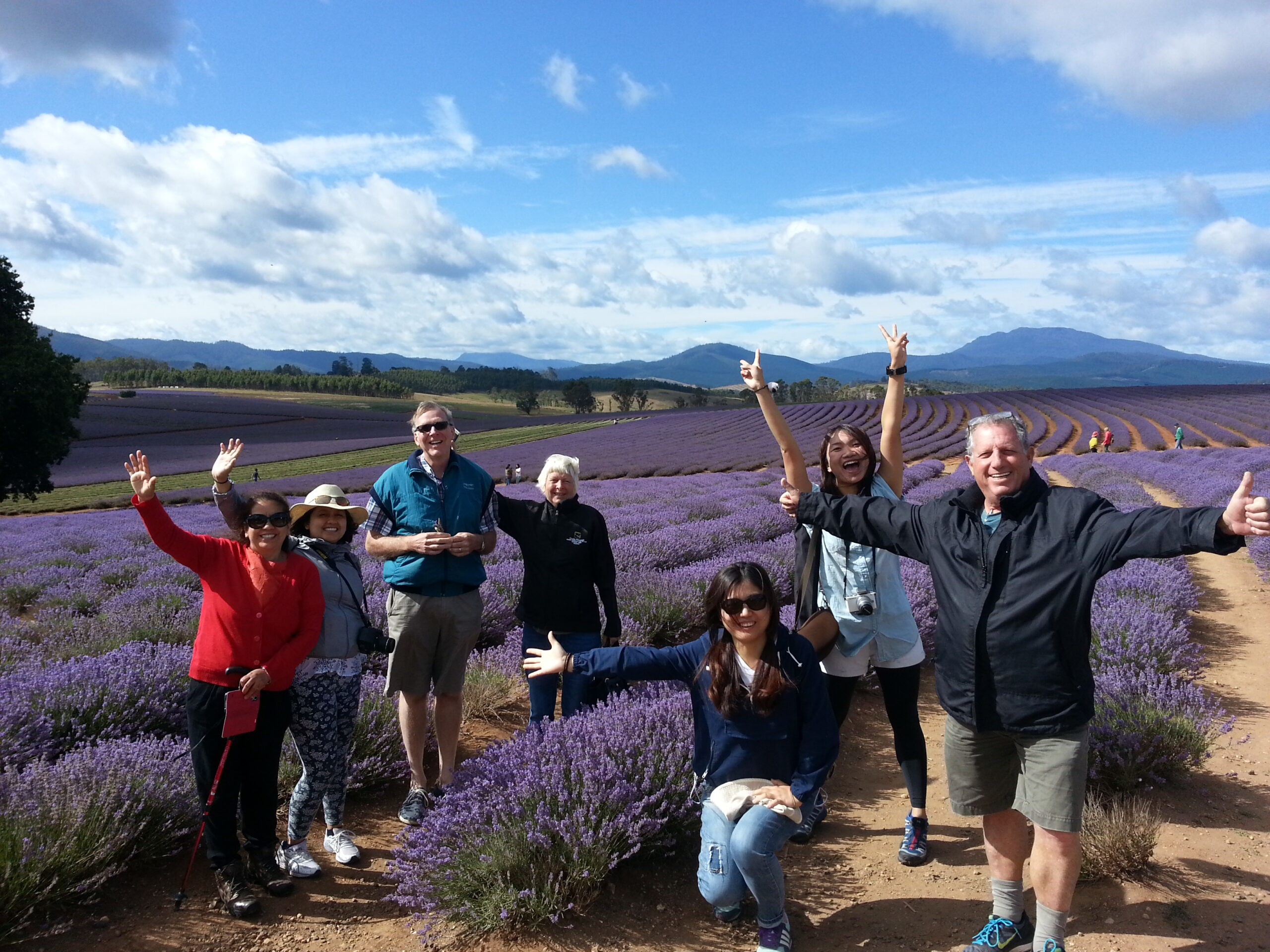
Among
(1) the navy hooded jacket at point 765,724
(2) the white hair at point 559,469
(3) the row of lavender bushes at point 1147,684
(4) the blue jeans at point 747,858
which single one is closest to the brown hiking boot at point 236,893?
(1) the navy hooded jacket at point 765,724

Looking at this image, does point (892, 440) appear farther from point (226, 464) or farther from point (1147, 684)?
point (226, 464)

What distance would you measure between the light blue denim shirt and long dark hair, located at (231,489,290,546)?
2.08 metres

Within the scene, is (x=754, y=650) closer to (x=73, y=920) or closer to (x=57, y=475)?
(x=73, y=920)

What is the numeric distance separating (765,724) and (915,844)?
43.1 inches

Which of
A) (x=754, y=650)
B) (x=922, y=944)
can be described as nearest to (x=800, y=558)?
(x=754, y=650)

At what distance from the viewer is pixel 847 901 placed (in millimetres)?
2908

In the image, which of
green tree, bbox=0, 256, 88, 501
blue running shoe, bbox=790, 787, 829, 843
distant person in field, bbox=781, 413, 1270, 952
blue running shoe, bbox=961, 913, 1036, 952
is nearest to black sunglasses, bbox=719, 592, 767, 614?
distant person in field, bbox=781, 413, 1270, 952

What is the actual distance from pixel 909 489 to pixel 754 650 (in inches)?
533

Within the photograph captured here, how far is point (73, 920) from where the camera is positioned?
2.63 metres

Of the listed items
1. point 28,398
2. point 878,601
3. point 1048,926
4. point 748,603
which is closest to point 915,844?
point 1048,926

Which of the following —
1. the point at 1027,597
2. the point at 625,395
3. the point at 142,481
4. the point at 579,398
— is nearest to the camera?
the point at 1027,597

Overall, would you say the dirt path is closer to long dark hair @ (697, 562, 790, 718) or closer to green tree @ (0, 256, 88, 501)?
long dark hair @ (697, 562, 790, 718)

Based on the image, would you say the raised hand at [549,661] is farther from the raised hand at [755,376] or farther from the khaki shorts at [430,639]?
the raised hand at [755,376]

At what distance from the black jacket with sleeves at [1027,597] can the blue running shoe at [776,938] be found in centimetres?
90
